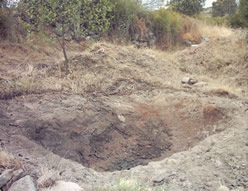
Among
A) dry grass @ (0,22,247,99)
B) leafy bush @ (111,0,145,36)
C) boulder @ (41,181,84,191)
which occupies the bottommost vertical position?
Result: boulder @ (41,181,84,191)

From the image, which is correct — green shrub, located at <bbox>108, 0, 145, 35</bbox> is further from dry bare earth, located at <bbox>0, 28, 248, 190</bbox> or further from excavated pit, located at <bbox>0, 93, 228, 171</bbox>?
excavated pit, located at <bbox>0, 93, 228, 171</bbox>

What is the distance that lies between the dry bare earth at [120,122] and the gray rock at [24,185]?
15cm

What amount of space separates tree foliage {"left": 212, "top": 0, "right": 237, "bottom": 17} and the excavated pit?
67.8ft

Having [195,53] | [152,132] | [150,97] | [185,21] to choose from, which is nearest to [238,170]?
[152,132]

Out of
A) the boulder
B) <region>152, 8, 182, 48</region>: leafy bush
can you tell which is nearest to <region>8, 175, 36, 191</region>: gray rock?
the boulder

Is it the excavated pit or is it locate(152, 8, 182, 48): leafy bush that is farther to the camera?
locate(152, 8, 182, 48): leafy bush

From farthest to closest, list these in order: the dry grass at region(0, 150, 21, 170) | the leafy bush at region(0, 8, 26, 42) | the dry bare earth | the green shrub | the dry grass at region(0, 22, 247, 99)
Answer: the green shrub → the leafy bush at region(0, 8, 26, 42) → the dry grass at region(0, 22, 247, 99) → the dry bare earth → the dry grass at region(0, 150, 21, 170)

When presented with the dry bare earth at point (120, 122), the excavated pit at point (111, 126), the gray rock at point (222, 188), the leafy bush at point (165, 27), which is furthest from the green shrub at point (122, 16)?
the gray rock at point (222, 188)

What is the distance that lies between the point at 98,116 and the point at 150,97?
1495 millimetres

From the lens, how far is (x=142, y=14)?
10.8 meters

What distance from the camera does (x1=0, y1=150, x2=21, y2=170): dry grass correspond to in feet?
8.40

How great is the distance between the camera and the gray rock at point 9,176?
235cm

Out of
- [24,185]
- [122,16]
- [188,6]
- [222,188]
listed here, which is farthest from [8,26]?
[188,6]

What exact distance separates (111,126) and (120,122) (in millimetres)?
207
